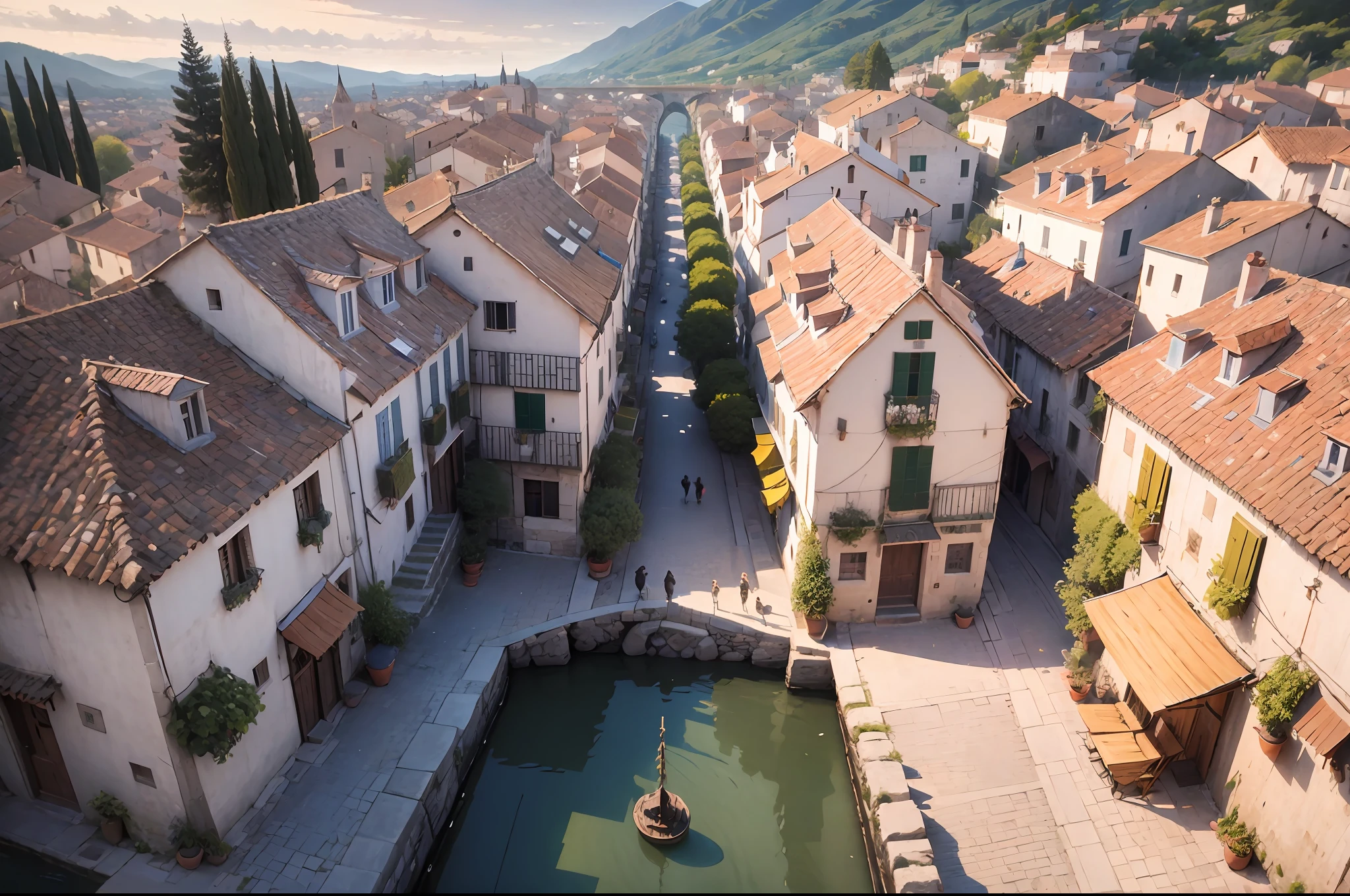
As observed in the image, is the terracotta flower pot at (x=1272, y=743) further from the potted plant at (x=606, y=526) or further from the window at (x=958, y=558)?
the potted plant at (x=606, y=526)

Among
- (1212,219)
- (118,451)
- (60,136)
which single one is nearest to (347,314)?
(118,451)

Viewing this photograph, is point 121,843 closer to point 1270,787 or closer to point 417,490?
point 417,490

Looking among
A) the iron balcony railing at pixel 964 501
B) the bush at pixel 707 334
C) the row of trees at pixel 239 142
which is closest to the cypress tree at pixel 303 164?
the row of trees at pixel 239 142

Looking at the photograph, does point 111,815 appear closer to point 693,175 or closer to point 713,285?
point 713,285

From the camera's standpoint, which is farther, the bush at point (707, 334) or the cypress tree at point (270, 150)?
the cypress tree at point (270, 150)

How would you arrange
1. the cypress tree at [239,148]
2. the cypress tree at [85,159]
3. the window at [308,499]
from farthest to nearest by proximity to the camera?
the cypress tree at [85,159], the cypress tree at [239,148], the window at [308,499]

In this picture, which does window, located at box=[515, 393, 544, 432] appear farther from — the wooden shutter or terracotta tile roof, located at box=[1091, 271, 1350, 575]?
the wooden shutter
